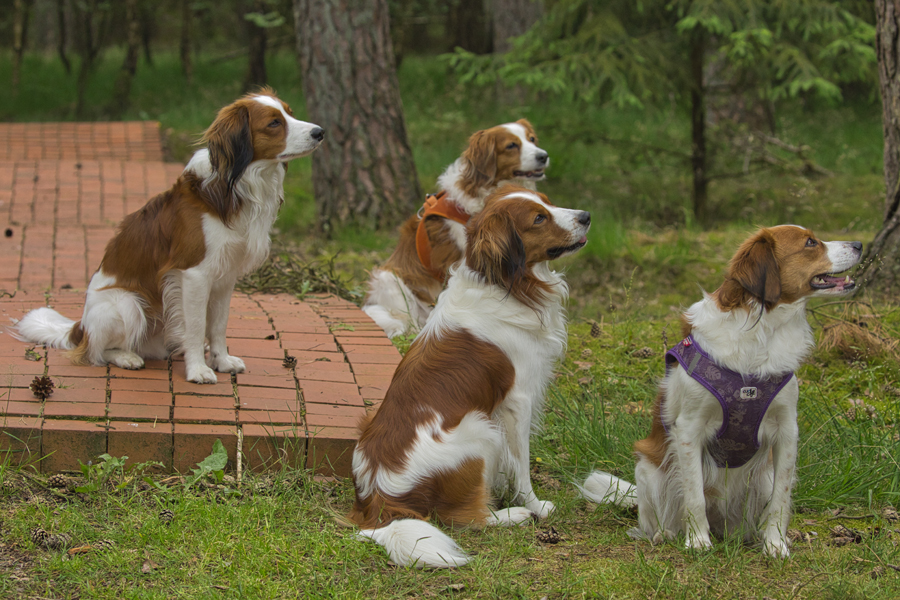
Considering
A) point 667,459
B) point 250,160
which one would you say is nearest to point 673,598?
point 667,459

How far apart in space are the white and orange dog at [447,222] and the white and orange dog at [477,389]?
1.75 metres

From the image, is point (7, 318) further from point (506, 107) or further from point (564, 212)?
point (506, 107)

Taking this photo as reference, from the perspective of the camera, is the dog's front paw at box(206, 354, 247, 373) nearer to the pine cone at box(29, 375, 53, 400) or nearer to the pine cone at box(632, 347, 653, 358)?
the pine cone at box(29, 375, 53, 400)

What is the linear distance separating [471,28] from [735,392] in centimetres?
1338

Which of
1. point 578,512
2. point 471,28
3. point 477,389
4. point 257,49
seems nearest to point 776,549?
point 578,512

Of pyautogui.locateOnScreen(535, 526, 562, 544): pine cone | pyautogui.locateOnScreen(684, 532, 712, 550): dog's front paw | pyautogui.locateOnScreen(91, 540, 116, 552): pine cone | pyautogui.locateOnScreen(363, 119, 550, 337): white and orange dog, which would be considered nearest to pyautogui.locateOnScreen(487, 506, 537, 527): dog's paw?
pyautogui.locateOnScreen(535, 526, 562, 544): pine cone

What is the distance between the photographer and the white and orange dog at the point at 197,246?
3627 millimetres

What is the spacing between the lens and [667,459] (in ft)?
10.1

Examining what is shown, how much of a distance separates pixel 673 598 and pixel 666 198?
7.45 meters

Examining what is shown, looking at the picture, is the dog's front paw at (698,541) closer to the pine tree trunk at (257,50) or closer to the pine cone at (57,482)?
the pine cone at (57,482)

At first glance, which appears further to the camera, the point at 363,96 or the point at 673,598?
the point at 363,96

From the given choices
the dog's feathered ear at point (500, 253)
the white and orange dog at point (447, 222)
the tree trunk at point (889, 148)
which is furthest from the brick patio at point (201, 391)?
the tree trunk at point (889, 148)

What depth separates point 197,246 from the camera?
12.0 ft

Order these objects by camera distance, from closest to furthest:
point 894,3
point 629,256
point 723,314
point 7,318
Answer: point 723,314 → point 7,318 → point 894,3 → point 629,256
